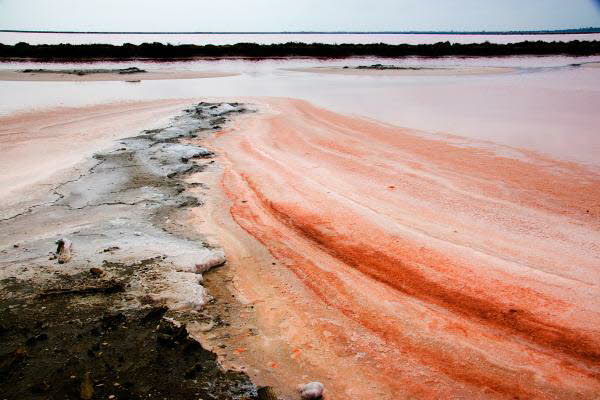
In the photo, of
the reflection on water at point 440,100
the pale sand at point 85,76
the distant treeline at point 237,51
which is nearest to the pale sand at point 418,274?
the reflection on water at point 440,100

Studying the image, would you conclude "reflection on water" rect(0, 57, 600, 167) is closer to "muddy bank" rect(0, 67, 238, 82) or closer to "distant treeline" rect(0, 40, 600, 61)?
"muddy bank" rect(0, 67, 238, 82)

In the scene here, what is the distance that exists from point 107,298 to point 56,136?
7148mm

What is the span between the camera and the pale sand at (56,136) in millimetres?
5793

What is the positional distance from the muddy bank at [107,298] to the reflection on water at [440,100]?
20.9 ft

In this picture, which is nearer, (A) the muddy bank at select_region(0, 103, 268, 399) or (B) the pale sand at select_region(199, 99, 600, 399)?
(A) the muddy bank at select_region(0, 103, 268, 399)

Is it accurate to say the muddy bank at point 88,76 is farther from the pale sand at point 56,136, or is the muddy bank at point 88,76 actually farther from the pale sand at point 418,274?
the pale sand at point 418,274

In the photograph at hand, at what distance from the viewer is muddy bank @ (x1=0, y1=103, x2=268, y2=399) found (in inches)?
90.5

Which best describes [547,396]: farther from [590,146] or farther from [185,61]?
[185,61]

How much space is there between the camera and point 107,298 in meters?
3.04

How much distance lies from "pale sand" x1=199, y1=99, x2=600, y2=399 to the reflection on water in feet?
7.03

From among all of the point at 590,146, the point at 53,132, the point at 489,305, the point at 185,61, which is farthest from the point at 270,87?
the point at 185,61

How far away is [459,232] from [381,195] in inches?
48.6

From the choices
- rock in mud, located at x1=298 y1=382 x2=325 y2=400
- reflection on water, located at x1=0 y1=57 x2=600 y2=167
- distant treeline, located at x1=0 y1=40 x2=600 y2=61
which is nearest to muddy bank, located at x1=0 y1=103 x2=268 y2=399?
rock in mud, located at x1=298 y1=382 x2=325 y2=400

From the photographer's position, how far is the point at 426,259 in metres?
3.74
